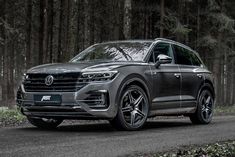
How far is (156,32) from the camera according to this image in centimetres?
3200

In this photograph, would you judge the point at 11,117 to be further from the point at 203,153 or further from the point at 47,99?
the point at 203,153

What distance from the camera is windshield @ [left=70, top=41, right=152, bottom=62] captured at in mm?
9945

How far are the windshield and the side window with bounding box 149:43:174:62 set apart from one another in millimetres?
195

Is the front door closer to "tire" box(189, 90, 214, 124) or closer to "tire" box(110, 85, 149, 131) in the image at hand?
"tire" box(110, 85, 149, 131)

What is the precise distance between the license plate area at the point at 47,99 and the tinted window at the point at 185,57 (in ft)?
11.9

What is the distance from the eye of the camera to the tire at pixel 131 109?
8992 mm

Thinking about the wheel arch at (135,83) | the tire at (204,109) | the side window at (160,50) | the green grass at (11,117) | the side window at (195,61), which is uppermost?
the side window at (160,50)

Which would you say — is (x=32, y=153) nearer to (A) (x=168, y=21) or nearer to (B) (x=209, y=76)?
(B) (x=209, y=76)

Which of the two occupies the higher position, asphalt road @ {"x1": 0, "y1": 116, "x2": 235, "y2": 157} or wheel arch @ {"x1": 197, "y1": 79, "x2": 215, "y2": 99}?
wheel arch @ {"x1": 197, "y1": 79, "x2": 215, "y2": 99}

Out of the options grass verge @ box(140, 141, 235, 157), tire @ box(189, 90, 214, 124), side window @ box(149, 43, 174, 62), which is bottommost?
tire @ box(189, 90, 214, 124)

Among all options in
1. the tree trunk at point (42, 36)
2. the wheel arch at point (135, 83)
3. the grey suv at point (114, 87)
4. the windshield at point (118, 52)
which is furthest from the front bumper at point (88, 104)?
the tree trunk at point (42, 36)

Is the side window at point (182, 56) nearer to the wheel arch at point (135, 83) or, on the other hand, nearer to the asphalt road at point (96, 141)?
the wheel arch at point (135, 83)

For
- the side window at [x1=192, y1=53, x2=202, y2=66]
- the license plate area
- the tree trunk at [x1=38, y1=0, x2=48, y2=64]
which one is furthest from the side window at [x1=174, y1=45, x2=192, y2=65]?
the tree trunk at [x1=38, y1=0, x2=48, y2=64]

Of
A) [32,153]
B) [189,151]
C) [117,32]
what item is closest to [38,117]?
[32,153]
